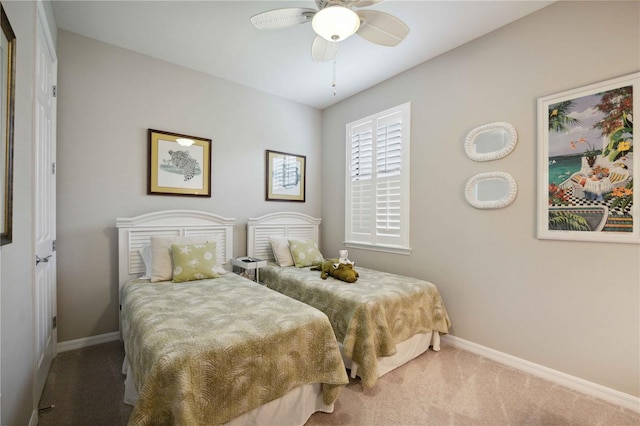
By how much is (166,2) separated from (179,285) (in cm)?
232

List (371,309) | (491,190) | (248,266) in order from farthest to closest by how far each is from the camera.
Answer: (248,266) < (491,190) < (371,309)

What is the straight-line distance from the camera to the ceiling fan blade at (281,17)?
1882 mm

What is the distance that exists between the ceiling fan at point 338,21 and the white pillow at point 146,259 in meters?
2.24

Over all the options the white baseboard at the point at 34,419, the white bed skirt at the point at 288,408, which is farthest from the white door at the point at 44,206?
the white bed skirt at the point at 288,408

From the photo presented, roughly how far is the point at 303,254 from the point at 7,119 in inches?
107

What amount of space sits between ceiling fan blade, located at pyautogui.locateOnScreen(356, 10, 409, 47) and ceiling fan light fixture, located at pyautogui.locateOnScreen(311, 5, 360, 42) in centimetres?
21

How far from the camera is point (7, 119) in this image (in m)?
1.23

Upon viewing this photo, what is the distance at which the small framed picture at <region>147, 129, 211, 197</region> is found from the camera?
3.10 metres

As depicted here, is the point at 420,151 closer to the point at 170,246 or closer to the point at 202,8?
the point at 202,8

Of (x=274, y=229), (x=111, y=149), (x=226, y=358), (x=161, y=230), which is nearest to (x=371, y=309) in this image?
(x=226, y=358)

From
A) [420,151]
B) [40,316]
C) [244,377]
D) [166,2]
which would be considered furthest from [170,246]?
[420,151]

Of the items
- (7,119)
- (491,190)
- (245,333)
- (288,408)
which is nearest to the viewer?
(7,119)

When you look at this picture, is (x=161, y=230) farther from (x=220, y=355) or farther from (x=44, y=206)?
(x=220, y=355)

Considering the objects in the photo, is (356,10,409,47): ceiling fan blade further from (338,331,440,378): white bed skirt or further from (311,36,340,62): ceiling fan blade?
(338,331,440,378): white bed skirt
